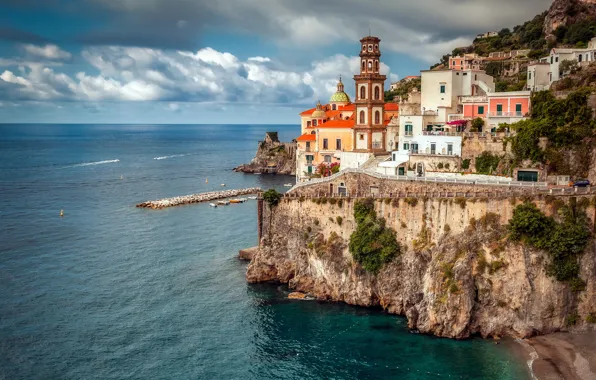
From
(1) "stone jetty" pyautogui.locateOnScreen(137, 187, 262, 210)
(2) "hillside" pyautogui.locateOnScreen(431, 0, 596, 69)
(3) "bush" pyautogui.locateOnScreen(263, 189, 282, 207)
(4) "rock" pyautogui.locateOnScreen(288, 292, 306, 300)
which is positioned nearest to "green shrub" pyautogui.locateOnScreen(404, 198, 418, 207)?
(4) "rock" pyautogui.locateOnScreen(288, 292, 306, 300)

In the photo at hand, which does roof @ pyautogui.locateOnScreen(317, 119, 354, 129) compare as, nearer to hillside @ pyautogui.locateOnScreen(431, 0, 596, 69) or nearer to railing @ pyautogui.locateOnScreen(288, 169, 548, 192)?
railing @ pyautogui.locateOnScreen(288, 169, 548, 192)

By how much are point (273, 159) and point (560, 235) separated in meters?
115

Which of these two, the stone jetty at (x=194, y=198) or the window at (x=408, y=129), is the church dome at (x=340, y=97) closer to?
the stone jetty at (x=194, y=198)

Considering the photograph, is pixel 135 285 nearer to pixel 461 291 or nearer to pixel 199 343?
pixel 199 343

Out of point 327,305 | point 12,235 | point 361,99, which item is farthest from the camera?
point 12,235

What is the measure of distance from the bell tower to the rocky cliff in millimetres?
76432

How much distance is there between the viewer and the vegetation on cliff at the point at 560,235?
42.9 meters

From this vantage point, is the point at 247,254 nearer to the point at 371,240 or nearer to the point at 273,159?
the point at 371,240

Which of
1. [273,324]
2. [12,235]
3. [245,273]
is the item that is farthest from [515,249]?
[12,235]

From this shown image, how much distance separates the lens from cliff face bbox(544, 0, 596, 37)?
95688mm

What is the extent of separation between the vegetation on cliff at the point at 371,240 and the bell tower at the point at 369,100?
57.8ft

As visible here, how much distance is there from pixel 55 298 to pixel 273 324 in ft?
74.3

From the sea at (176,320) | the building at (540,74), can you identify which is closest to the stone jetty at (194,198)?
the sea at (176,320)

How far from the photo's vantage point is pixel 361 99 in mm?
69688
